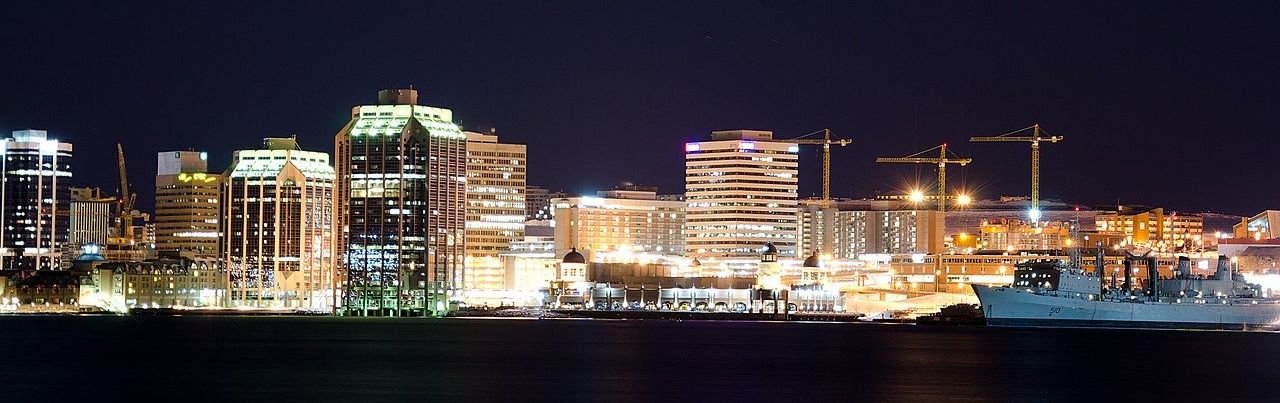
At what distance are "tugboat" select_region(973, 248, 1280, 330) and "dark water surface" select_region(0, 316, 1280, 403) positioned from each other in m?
1.44

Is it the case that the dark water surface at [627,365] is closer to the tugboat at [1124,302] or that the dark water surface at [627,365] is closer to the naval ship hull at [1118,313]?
the naval ship hull at [1118,313]

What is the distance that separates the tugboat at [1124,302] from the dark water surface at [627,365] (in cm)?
144

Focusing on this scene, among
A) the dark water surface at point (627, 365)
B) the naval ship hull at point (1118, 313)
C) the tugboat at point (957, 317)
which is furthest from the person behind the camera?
the tugboat at point (957, 317)

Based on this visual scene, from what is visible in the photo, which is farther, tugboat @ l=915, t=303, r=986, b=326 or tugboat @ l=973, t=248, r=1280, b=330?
tugboat @ l=915, t=303, r=986, b=326

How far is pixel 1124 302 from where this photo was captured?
16488 centimetres

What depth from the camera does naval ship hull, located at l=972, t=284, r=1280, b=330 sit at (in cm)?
16300

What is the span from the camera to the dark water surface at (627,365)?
90500 mm

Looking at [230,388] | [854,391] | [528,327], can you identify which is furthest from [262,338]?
[854,391]

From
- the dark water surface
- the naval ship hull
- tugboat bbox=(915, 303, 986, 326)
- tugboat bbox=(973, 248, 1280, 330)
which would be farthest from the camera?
tugboat bbox=(915, 303, 986, 326)

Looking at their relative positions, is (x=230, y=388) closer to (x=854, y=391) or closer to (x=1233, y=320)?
(x=854, y=391)

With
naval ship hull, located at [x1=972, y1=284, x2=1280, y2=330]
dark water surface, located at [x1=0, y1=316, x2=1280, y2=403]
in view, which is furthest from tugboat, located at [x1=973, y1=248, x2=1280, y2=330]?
dark water surface, located at [x1=0, y1=316, x2=1280, y2=403]

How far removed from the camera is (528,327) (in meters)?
178

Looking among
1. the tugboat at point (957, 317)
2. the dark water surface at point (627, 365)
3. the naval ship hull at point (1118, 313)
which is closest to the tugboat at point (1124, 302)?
the naval ship hull at point (1118, 313)

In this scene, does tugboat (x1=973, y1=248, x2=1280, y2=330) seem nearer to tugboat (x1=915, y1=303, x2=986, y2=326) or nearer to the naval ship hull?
the naval ship hull
